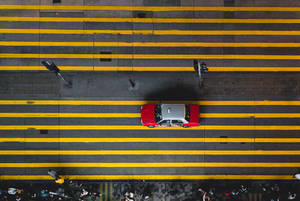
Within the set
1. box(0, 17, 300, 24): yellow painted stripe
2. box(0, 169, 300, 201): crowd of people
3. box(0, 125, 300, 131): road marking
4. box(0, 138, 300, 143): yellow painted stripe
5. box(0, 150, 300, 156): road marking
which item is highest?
box(0, 17, 300, 24): yellow painted stripe

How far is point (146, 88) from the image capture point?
1245 centimetres

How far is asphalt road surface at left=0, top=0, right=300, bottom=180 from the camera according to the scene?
483 inches

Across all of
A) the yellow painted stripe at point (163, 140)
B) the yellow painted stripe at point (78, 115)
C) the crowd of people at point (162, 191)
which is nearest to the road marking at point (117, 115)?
the yellow painted stripe at point (78, 115)

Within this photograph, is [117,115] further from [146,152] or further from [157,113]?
[146,152]

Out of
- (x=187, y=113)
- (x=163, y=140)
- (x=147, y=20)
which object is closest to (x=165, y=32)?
(x=147, y=20)

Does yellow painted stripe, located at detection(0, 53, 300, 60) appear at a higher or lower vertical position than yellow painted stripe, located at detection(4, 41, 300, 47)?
lower

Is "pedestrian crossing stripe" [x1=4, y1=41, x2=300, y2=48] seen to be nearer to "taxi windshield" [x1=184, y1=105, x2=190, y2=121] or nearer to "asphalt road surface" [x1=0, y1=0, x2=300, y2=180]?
"asphalt road surface" [x1=0, y1=0, x2=300, y2=180]

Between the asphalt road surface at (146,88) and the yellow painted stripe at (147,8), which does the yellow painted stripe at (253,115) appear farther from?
the yellow painted stripe at (147,8)

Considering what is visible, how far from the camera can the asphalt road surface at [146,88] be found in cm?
1227

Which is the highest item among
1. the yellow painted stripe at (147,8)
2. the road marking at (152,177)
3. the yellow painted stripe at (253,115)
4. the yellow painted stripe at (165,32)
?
the yellow painted stripe at (147,8)

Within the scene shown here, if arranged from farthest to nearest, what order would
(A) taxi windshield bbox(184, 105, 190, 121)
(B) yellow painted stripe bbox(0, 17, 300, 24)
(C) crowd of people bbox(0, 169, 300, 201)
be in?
(B) yellow painted stripe bbox(0, 17, 300, 24)
(C) crowd of people bbox(0, 169, 300, 201)
(A) taxi windshield bbox(184, 105, 190, 121)

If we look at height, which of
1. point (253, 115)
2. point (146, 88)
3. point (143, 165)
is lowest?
point (143, 165)

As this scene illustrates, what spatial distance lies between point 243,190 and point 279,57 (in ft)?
24.9

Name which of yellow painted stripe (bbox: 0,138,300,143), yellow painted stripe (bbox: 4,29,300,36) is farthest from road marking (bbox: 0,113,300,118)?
yellow painted stripe (bbox: 4,29,300,36)
